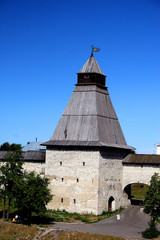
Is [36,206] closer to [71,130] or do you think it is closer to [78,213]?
[78,213]

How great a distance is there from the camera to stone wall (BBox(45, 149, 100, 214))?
3738 centimetres

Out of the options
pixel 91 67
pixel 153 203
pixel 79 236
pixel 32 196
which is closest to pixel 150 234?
pixel 153 203

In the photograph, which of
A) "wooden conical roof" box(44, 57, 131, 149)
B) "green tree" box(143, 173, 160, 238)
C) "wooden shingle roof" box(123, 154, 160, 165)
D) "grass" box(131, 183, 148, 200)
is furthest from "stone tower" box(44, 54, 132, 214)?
"grass" box(131, 183, 148, 200)

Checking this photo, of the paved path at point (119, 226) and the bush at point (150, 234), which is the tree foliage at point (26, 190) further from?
the bush at point (150, 234)

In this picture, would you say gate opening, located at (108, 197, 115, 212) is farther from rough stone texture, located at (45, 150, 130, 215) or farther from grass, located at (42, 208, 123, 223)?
grass, located at (42, 208, 123, 223)

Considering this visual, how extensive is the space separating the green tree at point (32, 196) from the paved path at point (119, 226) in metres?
2.30

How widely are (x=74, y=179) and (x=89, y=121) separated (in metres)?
6.38

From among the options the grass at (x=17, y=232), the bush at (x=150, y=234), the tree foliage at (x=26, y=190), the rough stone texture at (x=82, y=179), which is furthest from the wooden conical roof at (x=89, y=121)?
the bush at (x=150, y=234)

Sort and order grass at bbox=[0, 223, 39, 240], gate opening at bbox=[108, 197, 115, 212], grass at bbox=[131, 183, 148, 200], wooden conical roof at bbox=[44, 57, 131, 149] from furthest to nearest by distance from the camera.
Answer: grass at bbox=[131, 183, 148, 200]
gate opening at bbox=[108, 197, 115, 212]
wooden conical roof at bbox=[44, 57, 131, 149]
grass at bbox=[0, 223, 39, 240]

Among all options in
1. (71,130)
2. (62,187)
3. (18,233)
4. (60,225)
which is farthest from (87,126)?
(18,233)

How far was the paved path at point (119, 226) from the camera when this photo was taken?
3009cm

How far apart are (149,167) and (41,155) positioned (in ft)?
42.0

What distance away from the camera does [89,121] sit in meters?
39.5

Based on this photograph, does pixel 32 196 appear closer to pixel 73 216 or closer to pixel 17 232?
pixel 17 232
